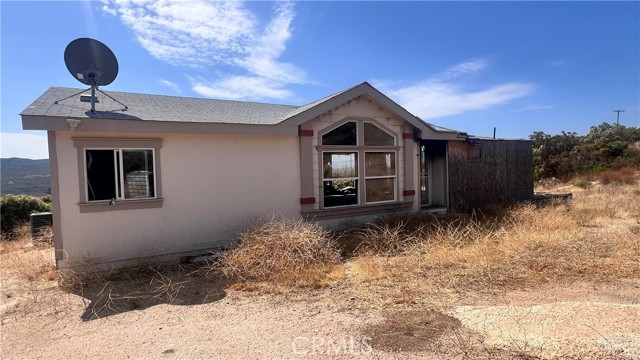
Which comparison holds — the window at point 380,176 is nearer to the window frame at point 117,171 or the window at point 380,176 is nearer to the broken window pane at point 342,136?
the broken window pane at point 342,136

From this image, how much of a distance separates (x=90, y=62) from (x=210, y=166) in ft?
9.67

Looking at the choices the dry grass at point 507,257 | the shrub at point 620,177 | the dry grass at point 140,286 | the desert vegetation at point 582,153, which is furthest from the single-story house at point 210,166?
the desert vegetation at point 582,153

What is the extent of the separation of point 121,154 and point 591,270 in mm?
8212

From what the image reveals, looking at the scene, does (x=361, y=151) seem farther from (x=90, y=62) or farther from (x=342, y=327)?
(x=90, y=62)

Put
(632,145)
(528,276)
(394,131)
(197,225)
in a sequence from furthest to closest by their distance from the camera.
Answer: (632,145) < (394,131) < (197,225) < (528,276)

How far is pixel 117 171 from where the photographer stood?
6.40 metres

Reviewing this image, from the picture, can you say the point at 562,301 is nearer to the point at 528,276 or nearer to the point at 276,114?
the point at 528,276

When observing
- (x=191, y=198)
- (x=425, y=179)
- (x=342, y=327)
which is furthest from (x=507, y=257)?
(x=191, y=198)

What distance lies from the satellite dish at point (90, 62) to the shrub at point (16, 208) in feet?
23.6

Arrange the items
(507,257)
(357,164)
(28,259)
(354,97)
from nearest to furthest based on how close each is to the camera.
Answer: (507,257) < (28,259) < (354,97) < (357,164)

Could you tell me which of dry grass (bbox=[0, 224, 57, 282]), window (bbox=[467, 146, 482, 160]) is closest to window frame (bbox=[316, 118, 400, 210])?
window (bbox=[467, 146, 482, 160])

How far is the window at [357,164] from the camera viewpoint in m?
8.68

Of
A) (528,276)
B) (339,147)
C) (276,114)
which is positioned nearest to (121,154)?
(276,114)

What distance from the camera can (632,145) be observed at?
27.0 metres
